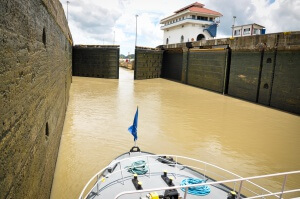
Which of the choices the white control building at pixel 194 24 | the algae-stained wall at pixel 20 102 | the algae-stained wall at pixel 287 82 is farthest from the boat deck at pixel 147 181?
the white control building at pixel 194 24

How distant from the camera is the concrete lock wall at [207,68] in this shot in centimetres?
1908

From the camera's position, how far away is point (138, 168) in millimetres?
5121

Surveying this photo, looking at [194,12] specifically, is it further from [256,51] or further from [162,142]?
[162,142]

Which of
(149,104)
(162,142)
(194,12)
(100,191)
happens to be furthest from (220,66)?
(194,12)

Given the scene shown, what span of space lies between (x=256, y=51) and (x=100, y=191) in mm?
14453

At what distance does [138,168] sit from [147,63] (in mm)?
22659

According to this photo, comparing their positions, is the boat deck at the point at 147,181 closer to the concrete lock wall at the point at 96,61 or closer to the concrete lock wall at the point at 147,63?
the concrete lock wall at the point at 147,63

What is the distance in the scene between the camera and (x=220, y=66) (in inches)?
754

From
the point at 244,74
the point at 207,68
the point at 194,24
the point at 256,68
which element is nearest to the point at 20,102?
the point at 256,68

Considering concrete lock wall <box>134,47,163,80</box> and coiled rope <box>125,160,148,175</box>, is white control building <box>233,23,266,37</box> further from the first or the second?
coiled rope <box>125,160,148,175</box>

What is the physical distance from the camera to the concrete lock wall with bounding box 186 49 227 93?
19078mm

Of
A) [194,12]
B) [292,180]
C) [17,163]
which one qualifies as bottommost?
[292,180]

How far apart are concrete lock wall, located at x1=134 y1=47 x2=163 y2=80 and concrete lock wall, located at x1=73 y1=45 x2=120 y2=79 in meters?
2.29

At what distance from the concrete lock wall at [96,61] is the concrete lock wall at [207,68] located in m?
8.17
